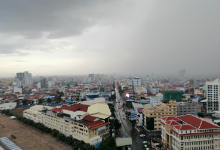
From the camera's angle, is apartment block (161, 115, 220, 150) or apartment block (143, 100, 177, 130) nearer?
apartment block (161, 115, 220, 150)

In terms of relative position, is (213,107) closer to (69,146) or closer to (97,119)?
(97,119)

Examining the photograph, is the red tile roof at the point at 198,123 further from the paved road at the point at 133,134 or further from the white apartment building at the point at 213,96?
the white apartment building at the point at 213,96

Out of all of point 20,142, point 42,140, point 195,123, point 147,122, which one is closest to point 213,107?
point 147,122

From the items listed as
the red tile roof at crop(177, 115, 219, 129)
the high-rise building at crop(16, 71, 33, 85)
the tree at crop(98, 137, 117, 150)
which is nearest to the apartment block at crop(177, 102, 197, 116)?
the red tile roof at crop(177, 115, 219, 129)

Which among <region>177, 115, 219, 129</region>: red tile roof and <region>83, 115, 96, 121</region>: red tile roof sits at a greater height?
<region>177, 115, 219, 129</region>: red tile roof

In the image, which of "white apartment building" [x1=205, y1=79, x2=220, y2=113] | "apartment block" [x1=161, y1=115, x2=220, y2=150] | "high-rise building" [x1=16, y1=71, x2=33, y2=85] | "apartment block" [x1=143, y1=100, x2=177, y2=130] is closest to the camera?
"apartment block" [x1=161, y1=115, x2=220, y2=150]

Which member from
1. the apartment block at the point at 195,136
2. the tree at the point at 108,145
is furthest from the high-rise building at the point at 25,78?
the apartment block at the point at 195,136

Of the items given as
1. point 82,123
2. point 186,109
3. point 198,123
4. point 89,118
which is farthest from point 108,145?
point 186,109

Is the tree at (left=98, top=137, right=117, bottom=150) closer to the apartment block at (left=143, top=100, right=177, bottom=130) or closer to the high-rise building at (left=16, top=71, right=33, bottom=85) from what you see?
the apartment block at (left=143, top=100, right=177, bottom=130)
